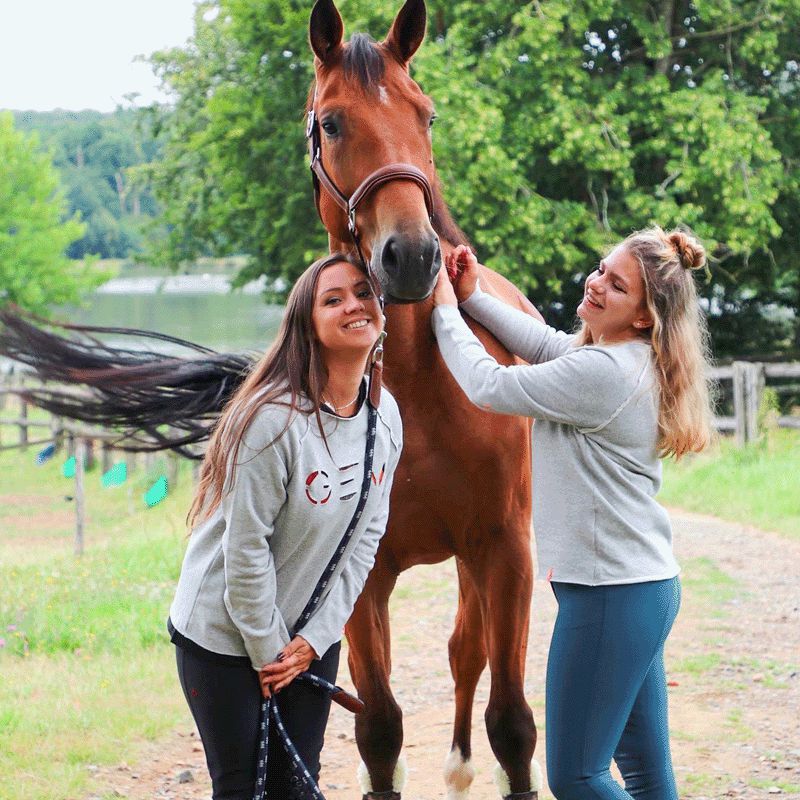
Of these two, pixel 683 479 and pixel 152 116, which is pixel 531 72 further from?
pixel 152 116

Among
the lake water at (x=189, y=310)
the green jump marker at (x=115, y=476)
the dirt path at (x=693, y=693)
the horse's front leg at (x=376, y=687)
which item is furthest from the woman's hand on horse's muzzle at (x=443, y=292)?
the lake water at (x=189, y=310)

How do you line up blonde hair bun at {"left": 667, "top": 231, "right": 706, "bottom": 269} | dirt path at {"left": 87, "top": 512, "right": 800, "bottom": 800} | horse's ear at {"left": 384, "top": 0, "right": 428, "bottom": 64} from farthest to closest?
dirt path at {"left": 87, "top": 512, "right": 800, "bottom": 800}, horse's ear at {"left": 384, "top": 0, "right": 428, "bottom": 64}, blonde hair bun at {"left": 667, "top": 231, "right": 706, "bottom": 269}

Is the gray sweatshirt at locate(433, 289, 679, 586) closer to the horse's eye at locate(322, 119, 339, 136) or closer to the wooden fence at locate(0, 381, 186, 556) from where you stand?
the horse's eye at locate(322, 119, 339, 136)

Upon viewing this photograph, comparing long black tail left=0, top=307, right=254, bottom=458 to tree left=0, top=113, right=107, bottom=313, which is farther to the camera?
tree left=0, top=113, right=107, bottom=313

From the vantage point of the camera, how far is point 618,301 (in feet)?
8.37

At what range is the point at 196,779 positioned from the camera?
13.8 feet

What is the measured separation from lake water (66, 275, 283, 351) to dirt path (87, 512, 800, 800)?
2768 cm

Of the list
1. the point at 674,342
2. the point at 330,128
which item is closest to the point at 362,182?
the point at 330,128

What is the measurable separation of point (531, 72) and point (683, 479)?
6.11 m

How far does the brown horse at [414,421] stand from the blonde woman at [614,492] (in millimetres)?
471

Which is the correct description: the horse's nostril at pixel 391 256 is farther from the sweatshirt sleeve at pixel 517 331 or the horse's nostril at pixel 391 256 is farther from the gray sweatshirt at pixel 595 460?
Result: the sweatshirt sleeve at pixel 517 331

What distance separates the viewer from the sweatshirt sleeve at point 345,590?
2326mm

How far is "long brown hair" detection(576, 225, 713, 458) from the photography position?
8.33 feet

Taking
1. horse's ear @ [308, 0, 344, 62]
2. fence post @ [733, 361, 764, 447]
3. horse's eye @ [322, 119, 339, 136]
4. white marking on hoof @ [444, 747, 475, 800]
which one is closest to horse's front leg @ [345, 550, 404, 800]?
white marking on hoof @ [444, 747, 475, 800]
